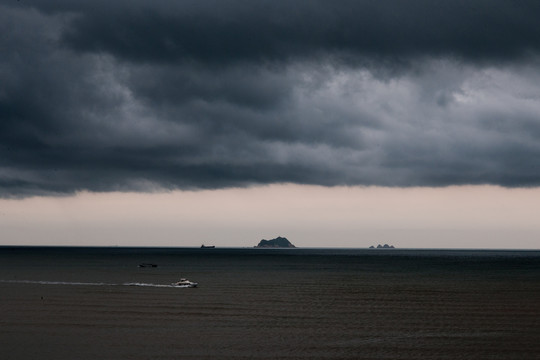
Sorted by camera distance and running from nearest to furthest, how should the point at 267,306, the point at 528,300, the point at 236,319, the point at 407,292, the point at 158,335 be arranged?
the point at 158,335, the point at 236,319, the point at 267,306, the point at 528,300, the point at 407,292

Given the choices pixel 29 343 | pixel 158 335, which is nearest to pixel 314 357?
pixel 158 335

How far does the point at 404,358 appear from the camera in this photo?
194 feet

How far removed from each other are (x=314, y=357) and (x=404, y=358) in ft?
29.9

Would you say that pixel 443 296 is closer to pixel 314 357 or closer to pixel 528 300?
pixel 528 300

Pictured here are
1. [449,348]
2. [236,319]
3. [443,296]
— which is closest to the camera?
[449,348]

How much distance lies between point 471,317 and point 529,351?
23882mm

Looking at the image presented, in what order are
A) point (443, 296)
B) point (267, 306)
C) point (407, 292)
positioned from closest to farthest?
1. point (267, 306)
2. point (443, 296)
3. point (407, 292)

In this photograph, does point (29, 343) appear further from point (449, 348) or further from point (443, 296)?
point (443, 296)

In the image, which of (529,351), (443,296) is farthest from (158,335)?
(443,296)

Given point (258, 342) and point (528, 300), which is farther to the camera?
point (528, 300)

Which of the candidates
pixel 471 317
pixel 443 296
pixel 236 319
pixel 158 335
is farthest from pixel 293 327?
pixel 443 296

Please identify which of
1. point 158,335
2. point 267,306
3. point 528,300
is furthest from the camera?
point 528,300

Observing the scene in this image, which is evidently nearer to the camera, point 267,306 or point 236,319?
point 236,319

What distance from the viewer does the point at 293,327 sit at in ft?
254
